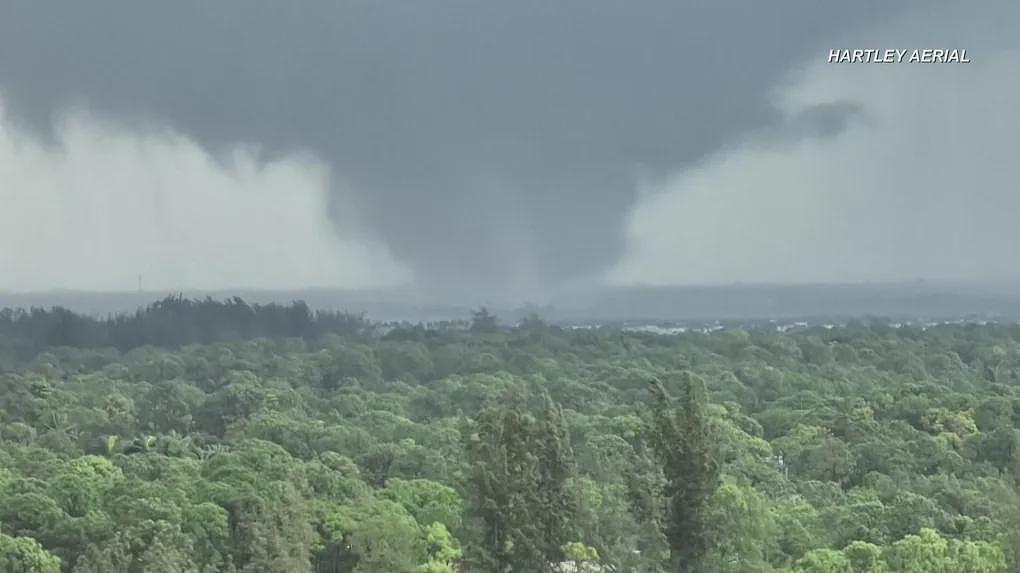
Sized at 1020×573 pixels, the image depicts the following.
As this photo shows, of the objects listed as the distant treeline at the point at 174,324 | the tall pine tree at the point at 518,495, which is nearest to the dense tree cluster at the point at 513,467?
the tall pine tree at the point at 518,495

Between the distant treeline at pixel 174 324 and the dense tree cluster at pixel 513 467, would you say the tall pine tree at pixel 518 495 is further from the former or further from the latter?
the distant treeline at pixel 174 324

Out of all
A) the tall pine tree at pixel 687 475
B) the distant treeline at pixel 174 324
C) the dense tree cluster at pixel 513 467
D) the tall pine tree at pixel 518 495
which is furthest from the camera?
the distant treeline at pixel 174 324

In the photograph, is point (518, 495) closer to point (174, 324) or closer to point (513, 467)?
point (513, 467)

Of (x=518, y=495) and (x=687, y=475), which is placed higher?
(x=687, y=475)


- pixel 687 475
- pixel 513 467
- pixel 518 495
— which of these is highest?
pixel 513 467

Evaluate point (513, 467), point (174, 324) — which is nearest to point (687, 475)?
point (513, 467)

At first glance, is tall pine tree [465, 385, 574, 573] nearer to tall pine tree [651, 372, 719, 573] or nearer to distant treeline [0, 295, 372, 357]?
tall pine tree [651, 372, 719, 573]

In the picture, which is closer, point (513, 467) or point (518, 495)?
point (518, 495)
